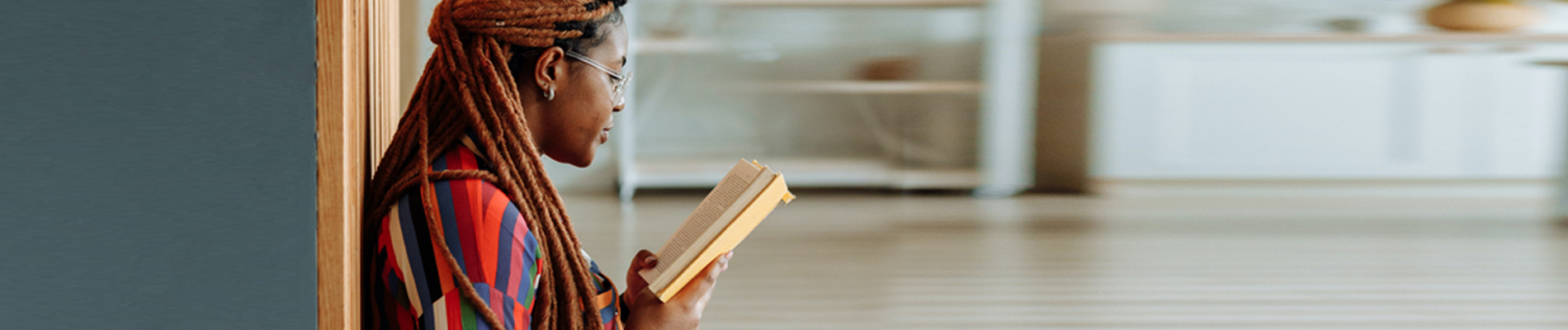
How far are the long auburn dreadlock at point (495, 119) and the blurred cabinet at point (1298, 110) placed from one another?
178 inches

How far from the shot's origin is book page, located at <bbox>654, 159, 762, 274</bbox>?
0.84m

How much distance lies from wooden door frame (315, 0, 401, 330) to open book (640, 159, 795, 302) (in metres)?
0.24

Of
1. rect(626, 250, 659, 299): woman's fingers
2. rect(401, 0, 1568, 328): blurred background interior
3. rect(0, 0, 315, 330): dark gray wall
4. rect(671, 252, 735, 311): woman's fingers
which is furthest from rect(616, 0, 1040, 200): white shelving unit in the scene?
rect(0, 0, 315, 330): dark gray wall

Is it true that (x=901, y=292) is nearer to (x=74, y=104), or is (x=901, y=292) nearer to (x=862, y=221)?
(x=862, y=221)

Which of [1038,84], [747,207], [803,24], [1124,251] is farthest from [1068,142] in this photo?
[747,207]

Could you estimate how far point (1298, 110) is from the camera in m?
4.99

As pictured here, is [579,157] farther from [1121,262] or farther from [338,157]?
[1121,262]

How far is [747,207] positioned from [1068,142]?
453cm

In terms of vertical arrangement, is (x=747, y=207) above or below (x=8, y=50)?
below

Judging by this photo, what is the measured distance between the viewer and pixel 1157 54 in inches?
194

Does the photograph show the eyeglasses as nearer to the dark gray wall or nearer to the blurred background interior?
the dark gray wall

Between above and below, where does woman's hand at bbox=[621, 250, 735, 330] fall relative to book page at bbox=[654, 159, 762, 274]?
below

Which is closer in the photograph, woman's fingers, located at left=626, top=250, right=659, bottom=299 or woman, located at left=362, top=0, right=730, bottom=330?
woman, located at left=362, top=0, right=730, bottom=330

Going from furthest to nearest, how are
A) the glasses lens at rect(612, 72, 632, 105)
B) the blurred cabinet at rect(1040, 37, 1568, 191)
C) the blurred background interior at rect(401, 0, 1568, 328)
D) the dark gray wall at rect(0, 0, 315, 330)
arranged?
1. the blurred cabinet at rect(1040, 37, 1568, 191)
2. the blurred background interior at rect(401, 0, 1568, 328)
3. the glasses lens at rect(612, 72, 632, 105)
4. the dark gray wall at rect(0, 0, 315, 330)
